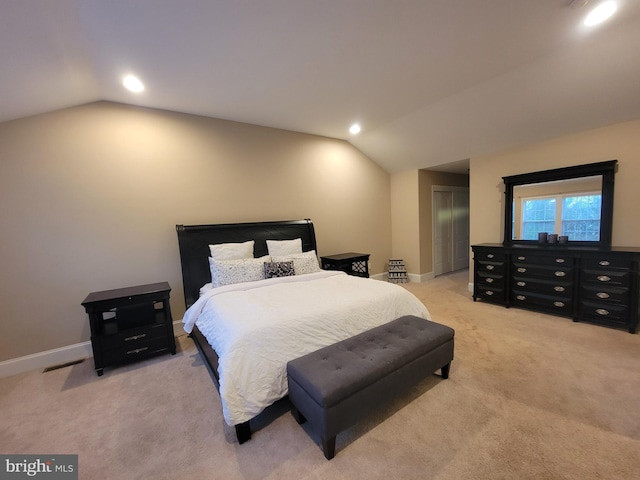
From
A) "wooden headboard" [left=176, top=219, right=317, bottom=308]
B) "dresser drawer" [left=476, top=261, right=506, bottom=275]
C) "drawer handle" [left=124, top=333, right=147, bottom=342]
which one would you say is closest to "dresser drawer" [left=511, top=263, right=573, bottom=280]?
"dresser drawer" [left=476, top=261, right=506, bottom=275]


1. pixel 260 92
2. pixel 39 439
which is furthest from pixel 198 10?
pixel 39 439

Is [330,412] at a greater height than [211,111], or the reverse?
[211,111]

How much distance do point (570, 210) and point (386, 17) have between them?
11.4 feet

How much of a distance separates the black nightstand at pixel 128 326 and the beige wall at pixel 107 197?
1.39ft

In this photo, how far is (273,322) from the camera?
1.88 meters

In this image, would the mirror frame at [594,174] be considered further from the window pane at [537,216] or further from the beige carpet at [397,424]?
the beige carpet at [397,424]

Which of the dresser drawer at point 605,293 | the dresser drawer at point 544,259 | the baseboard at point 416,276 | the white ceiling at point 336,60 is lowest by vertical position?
the baseboard at point 416,276

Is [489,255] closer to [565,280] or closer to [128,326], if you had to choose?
[565,280]

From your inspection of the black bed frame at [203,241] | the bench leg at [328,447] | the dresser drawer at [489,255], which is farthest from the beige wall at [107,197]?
the dresser drawer at [489,255]

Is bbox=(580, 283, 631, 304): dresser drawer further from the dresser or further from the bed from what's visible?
the bed

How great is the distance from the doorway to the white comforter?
135 inches

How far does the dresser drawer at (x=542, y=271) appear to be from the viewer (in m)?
3.21

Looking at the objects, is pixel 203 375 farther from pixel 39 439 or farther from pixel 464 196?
pixel 464 196

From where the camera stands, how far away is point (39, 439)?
5.84 ft
